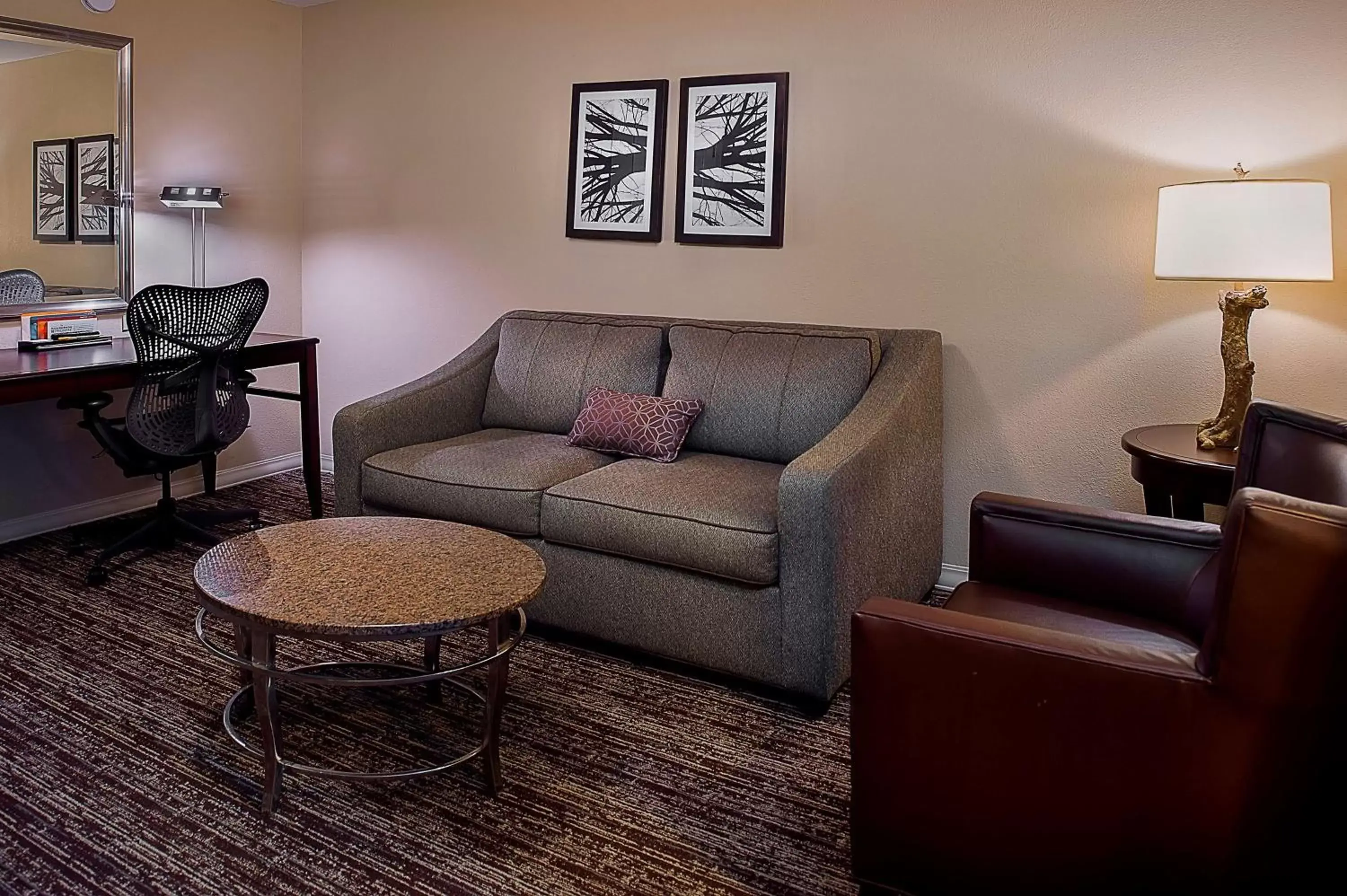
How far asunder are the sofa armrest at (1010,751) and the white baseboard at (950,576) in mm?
1850

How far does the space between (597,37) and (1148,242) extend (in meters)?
2.15

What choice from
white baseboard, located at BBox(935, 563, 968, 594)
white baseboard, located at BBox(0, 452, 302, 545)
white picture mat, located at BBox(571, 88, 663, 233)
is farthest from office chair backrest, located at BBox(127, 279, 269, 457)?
white baseboard, located at BBox(935, 563, 968, 594)

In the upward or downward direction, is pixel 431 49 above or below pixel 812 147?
above

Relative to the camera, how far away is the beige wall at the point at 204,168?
398cm

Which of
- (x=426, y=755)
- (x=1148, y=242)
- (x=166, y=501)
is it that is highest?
(x=1148, y=242)

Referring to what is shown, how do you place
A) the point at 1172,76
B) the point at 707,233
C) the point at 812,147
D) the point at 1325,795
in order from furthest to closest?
the point at 707,233, the point at 812,147, the point at 1172,76, the point at 1325,795

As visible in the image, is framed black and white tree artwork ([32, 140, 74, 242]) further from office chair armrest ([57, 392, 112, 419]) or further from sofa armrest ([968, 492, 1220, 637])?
sofa armrest ([968, 492, 1220, 637])

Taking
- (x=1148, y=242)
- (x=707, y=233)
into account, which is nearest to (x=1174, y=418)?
(x=1148, y=242)

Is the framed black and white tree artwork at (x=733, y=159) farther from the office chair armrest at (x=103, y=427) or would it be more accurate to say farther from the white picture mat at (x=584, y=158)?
the office chair armrest at (x=103, y=427)

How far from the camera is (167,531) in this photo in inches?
150

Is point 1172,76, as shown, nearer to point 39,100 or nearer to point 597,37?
point 597,37

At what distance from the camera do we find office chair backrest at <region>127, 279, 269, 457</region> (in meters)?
3.42

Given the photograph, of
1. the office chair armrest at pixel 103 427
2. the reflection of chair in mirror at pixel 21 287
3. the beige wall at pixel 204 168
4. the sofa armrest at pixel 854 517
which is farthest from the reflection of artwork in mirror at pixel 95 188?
the sofa armrest at pixel 854 517

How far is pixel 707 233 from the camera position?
382 centimetres
